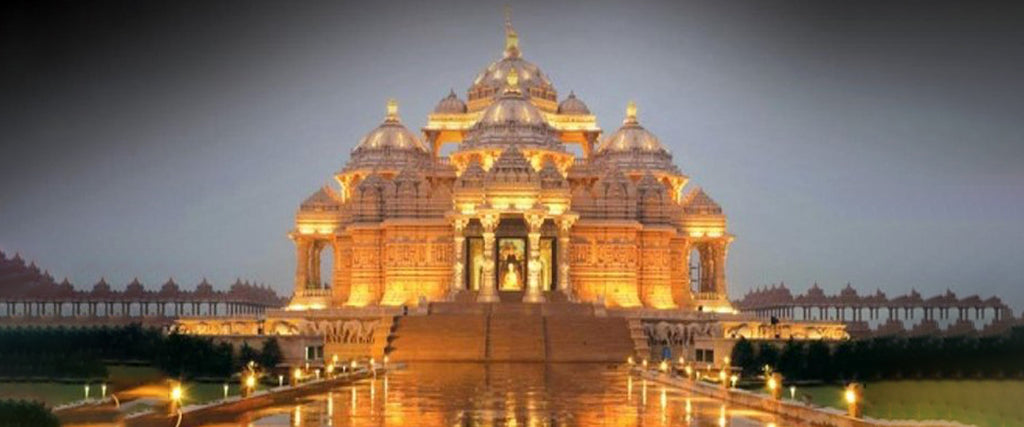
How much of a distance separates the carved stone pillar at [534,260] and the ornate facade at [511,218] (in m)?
0.05

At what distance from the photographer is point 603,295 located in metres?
62.8

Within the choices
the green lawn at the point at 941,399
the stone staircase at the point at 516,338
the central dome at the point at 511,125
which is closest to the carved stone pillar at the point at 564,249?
the central dome at the point at 511,125

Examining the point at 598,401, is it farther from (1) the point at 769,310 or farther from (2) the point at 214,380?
(1) the point at 769,310

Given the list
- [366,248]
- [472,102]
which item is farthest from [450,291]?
[472,102]

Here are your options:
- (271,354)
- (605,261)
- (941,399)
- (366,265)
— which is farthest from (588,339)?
(366,265)

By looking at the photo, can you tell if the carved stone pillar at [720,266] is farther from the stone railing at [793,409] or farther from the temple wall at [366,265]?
the stone railing at [793,409]

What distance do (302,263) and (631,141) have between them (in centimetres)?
1594

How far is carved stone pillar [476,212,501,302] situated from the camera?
194 feet

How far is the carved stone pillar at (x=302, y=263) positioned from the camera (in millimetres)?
68938

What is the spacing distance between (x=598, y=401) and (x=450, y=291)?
33841mm

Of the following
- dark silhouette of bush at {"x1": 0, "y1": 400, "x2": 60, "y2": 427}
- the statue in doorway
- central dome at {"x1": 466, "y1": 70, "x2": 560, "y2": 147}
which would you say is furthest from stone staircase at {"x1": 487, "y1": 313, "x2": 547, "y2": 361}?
dark silhouette of bush at {"x1": 0, "y1": 400, "x2": 60, "y2": 427}

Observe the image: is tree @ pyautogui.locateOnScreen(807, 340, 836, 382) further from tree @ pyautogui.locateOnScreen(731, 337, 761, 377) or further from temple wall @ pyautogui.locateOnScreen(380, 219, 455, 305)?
temple wall @ pyautogui.locateOnScreen(380, 219, 455, 305)

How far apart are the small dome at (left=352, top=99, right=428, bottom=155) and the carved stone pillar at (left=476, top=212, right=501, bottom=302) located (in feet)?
41.3

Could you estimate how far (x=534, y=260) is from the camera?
2365 inches
